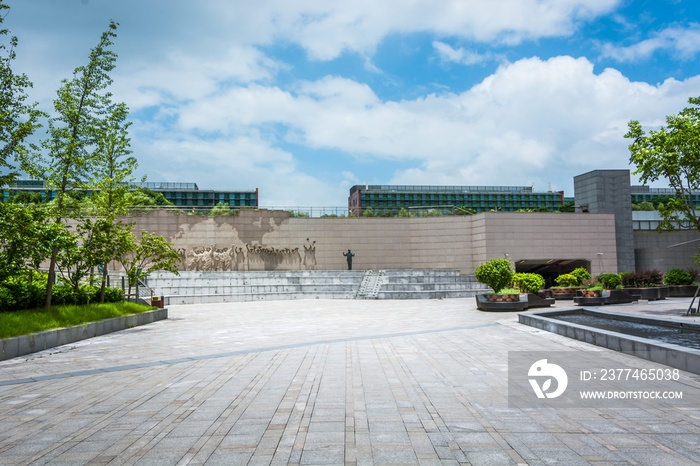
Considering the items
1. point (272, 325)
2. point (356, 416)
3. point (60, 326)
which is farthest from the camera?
point (272, 325)

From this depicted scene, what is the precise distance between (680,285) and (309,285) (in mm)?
22647

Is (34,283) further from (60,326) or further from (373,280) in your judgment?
(373,280)

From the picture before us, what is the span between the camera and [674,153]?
15391mm

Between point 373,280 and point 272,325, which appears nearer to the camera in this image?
point 272,325

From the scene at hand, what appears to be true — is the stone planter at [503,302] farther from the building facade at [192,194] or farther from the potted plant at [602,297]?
the building facade at [192,194]

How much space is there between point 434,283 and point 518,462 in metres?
27.6

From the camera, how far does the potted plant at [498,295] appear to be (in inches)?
755

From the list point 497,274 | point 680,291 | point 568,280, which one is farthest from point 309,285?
point 680,291

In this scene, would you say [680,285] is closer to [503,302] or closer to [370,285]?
[503,302]

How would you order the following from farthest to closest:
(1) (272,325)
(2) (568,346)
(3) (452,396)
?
(1) (272,325)
(2) (568,346)
(3) (452,396)

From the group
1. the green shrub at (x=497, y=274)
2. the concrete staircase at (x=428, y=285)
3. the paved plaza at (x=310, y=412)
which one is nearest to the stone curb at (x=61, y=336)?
the paved plaza at (x=310, y=412)

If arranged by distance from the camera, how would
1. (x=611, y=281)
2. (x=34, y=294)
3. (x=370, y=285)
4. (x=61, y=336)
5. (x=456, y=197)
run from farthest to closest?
(x=456, y=197), (x=370, y=285), (x=611, y=281), (x=34, y=294), (x=61, y=336)

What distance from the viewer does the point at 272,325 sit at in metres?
15.1

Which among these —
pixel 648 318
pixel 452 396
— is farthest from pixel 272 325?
pixel 648 318
